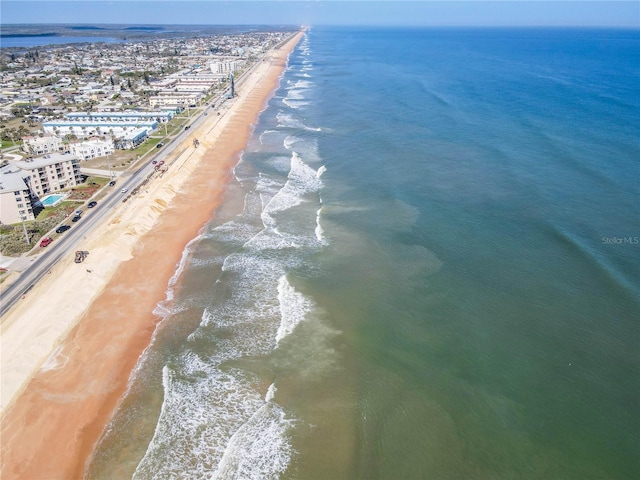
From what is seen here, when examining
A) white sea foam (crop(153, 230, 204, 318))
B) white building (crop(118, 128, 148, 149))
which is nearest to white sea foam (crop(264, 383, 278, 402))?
white sea foam (crop(153, 230, 204, 318))

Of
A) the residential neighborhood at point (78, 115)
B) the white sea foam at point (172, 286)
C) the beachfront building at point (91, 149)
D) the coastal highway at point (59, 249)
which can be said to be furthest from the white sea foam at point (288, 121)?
the white sea foam at point (172, 286)

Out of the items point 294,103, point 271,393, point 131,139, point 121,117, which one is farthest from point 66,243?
point 294,103

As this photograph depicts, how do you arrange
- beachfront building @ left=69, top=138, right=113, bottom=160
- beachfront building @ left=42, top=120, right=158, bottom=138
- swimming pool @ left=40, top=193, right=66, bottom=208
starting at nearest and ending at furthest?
1. swimming pool @ left=40, top=193, right=66, bottom=208
2. beachfront building @ left=69, top=138, right=113, bottom=160
3. beachfront building @ left=42, top=120, right=158, bottom=138

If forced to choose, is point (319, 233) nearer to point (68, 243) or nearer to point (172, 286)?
point (172, 286)

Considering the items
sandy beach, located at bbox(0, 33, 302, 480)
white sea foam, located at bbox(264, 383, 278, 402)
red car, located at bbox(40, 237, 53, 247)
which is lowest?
sandy beach, located at bbox(0, 33, 302, 480)

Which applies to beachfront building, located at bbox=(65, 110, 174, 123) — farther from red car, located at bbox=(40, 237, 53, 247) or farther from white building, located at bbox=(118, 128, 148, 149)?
red car, located at bbox=(40, 237, 53, 247)

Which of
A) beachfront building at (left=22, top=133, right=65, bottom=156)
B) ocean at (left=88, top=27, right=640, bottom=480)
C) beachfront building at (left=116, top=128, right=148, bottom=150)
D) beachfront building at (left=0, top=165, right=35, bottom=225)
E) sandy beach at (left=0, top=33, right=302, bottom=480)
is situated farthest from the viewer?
beachfront building at (left=116, top=128, right=148, bottom=150)
